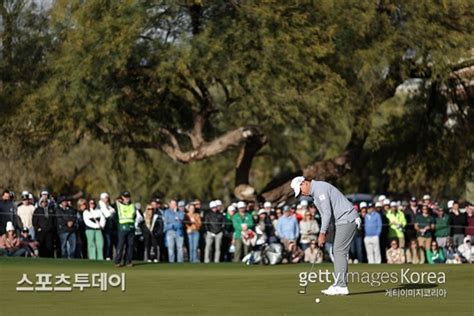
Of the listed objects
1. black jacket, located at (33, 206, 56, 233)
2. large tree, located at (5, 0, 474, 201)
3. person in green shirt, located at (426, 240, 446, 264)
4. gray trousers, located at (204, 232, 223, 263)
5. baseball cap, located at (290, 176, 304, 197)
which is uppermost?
large tree, located at (5, 0, 474, 201)

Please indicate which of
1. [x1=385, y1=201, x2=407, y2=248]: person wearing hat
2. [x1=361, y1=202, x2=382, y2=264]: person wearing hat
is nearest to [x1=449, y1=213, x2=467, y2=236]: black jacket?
[x1=385, y1=201, x2=407, y2=248]: person wearing hat

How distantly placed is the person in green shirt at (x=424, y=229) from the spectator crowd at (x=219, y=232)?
0.03 meters

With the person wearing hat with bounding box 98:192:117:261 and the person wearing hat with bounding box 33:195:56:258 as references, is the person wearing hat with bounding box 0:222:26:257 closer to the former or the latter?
the person wearing hat with bounding box 33:195:56:258

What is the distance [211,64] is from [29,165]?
15459 millimetres

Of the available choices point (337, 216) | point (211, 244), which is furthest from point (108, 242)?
point (337, 216)

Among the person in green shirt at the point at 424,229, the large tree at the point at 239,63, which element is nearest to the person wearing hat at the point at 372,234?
the person in green shirt at the point at 424,229

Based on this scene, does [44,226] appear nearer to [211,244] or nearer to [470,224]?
[211,244]

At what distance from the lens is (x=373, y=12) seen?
3756 centimetres

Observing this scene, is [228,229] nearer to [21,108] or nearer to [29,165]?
[21,108]

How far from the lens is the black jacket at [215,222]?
31.1m

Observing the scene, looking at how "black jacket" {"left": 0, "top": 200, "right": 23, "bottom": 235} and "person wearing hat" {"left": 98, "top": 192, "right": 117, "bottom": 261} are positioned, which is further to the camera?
"person wearing hat" {"left": 98, "top": 192, "right": 117, "bottom": 261}

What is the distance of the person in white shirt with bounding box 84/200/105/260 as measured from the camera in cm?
2955

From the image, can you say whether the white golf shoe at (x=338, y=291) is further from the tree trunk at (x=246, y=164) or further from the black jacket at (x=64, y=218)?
the tree trunk at (x=246, y=164)

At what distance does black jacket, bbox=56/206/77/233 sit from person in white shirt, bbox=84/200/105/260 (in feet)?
1.11
